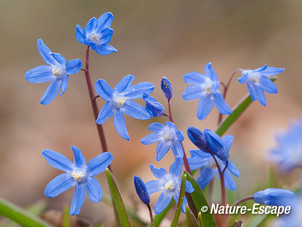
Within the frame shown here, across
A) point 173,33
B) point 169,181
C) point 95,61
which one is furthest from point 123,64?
point 169,181

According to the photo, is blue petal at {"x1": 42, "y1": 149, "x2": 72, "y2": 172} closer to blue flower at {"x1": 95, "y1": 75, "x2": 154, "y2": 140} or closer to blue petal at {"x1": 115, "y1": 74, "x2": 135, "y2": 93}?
blue flower at {"x1": 95, "y1": 75, "x2": 154, "y2": 140}

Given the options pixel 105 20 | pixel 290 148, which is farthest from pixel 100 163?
pixel 290 148

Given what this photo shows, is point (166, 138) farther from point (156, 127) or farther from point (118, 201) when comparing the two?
point (118, 201)

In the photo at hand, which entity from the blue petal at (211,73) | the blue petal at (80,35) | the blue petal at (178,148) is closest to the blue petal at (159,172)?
the blue petal at (178,148)

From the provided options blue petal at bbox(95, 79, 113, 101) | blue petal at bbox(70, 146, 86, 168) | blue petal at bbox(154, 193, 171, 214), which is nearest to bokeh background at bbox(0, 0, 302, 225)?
blue petal at bbox(154, 193, 171, 214)

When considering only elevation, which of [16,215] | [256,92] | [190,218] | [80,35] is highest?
[80,35]

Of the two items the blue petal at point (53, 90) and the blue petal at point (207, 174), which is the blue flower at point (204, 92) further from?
the blue petal at point (53, 90)

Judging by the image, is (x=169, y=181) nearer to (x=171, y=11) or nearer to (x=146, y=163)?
(x=146, y=163)
